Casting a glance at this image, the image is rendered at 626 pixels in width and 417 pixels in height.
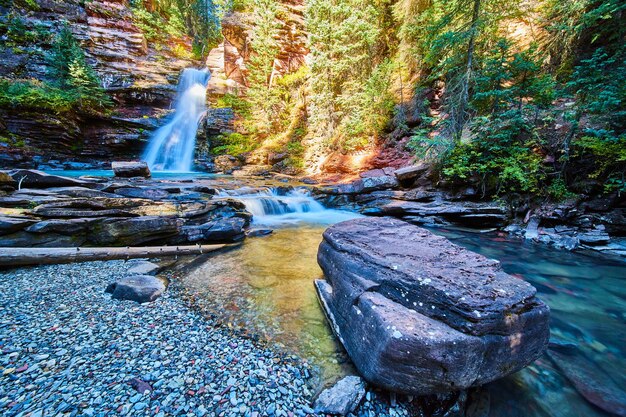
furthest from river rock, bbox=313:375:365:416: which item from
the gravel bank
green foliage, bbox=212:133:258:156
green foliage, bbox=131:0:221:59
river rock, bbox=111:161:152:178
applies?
green foliage, bbox=131:0:221:59

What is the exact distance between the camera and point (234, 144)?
20.4 metres

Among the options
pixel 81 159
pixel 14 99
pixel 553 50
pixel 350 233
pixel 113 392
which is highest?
pixel 553 50

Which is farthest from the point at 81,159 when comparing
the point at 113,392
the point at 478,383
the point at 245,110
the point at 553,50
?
the point at 553,50

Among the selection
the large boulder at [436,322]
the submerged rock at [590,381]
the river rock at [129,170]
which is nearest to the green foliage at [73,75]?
the river rock at [129,170]

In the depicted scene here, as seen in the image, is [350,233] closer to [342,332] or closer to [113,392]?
[342,332]

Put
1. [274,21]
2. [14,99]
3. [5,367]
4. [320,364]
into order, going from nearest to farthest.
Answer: [5,367]
[320,364]
[14,99]
[274,21]

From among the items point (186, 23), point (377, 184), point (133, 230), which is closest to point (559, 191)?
point (377, 184)

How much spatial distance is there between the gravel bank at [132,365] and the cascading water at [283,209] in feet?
18.1

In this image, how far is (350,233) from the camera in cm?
398

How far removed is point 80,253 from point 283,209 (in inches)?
255

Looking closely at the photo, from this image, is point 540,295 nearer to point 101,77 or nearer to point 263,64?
point 263,64

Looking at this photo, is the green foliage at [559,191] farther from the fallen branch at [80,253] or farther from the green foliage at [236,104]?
the green foliage at [236,104]

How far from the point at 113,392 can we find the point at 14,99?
2066 centimetres

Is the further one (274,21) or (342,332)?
(274,21)
